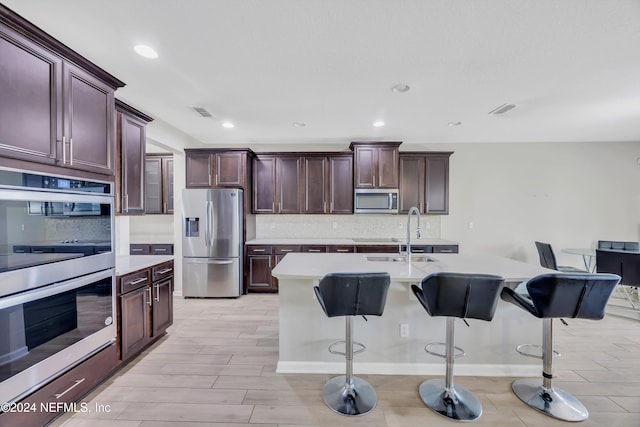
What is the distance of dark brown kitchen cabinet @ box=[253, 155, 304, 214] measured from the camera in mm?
4621

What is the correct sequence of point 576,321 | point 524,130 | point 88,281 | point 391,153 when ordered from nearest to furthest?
point 88,281, point 576,321, point 524,130, point 391,153

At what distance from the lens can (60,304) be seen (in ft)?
5.46

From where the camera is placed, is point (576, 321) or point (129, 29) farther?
point (576, 321)

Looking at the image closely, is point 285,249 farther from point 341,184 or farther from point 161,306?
point 161,306

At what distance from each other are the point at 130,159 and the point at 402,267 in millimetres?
2714

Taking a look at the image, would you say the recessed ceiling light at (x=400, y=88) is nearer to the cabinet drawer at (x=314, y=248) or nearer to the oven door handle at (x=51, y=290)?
the cabinet drawer at (x=314, y=248)

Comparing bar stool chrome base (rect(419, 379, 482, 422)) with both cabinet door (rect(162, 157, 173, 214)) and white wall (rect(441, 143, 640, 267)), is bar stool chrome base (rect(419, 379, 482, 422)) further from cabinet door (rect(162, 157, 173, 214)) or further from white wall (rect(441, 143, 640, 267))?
cabinet door (rect(162, 157, 173, 214))

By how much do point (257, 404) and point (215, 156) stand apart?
362cm

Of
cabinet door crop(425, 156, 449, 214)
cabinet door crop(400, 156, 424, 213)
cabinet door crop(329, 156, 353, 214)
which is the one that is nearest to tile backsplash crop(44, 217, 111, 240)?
cabinet door crop(329, 156, 353, 214)

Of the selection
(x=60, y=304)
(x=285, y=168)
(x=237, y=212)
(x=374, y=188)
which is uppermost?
(x=285, y=168)

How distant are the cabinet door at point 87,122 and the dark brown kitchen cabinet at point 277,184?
263 cm

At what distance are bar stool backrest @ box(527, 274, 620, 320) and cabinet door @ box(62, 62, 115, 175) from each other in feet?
10.3

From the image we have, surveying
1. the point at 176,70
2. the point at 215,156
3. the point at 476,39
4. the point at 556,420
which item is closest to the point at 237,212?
the point at 215,156

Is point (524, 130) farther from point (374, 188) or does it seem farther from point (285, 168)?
point (285, 168)
